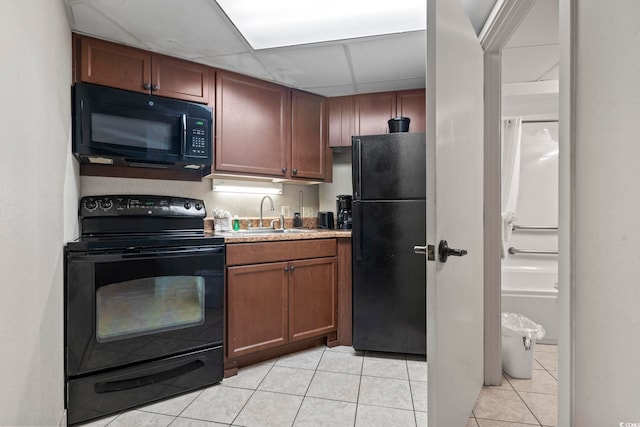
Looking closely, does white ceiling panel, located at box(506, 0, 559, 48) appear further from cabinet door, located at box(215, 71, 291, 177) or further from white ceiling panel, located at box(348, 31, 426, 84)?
cabinet door, located at box(215, 71, 291, 177)

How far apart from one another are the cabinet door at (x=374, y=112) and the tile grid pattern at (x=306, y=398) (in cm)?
186

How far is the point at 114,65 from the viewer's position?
1.87 m

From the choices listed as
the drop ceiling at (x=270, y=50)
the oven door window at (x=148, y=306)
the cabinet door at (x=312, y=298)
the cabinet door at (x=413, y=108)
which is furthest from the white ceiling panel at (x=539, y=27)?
the oven door window at (x=148, y=306)

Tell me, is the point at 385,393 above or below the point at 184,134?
below

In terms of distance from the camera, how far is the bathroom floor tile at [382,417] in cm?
148

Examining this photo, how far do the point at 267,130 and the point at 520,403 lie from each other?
241cm

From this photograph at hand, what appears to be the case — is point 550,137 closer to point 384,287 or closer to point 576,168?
point 384,287

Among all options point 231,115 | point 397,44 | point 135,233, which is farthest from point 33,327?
point 397,44

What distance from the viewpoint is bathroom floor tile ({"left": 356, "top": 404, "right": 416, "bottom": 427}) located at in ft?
Result: 4.87

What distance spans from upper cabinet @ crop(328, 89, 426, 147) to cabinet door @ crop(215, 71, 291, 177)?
0.44 metres

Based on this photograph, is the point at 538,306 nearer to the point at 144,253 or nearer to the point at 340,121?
the point at 340,121

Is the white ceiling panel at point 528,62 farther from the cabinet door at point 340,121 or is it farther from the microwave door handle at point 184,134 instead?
the microwave door handle at point 184,134

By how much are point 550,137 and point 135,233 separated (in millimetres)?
3767

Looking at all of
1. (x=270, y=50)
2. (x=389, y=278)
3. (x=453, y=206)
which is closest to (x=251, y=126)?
(x=270, y=50)
